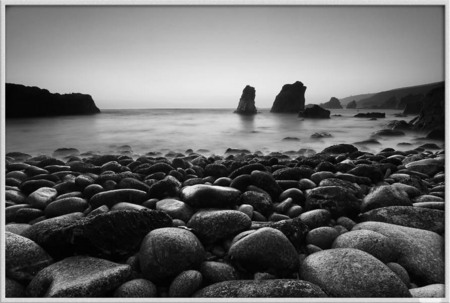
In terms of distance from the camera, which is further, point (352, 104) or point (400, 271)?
point (352, 104)

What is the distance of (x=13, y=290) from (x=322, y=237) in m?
1.96

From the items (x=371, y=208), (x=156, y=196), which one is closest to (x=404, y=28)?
(x=371, y=208)

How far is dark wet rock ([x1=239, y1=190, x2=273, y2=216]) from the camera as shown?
8.96 ft

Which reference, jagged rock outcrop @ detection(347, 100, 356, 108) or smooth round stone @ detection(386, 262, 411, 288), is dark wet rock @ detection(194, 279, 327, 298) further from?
jagged rock outcrop @ detection(347, 100, 356, 108)

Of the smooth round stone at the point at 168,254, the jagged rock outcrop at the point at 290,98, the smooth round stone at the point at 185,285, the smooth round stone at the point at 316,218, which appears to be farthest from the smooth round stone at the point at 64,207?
the jagged rock outcrop at the point at 290,98

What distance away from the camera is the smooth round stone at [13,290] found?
1.85m

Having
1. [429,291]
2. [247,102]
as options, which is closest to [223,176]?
[247,102]

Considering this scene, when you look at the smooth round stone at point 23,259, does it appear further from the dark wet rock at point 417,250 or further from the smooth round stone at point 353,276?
the dark wet rock at point 417,250

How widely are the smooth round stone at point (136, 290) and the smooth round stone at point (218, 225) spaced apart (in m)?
0.53

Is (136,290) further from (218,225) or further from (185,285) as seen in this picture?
(218,225)

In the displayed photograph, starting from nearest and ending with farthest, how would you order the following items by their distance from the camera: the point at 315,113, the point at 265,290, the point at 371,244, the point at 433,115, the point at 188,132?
the point at 265,290
the point at 371,244
the point at 433,115
the point at 315,113
the point at 188,132

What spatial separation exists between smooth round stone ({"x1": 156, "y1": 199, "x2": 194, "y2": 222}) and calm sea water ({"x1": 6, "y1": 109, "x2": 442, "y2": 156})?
5.04 feet

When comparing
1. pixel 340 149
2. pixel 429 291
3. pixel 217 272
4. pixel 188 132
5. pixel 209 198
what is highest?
pixel 188 132

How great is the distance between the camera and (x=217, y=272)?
1.89 meters
